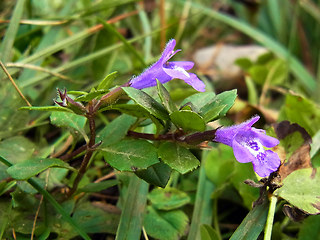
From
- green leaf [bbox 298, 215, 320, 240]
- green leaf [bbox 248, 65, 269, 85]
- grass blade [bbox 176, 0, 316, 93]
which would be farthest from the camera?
grass blade [bbox 176, 0, 316, 93]

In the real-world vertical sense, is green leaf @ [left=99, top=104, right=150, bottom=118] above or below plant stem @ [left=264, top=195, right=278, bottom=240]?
above

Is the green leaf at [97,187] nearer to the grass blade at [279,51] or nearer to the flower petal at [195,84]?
the flower petal at [195,84]

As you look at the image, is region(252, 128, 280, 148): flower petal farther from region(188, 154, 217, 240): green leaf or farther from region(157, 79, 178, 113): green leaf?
region(188, 154, 217, 240): green leaf

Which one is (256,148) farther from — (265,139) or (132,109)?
(132,109)

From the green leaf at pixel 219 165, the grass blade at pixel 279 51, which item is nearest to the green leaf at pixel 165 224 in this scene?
the green leaf at pixel 219 165

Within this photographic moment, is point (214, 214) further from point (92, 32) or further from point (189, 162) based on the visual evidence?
point (92, 32)

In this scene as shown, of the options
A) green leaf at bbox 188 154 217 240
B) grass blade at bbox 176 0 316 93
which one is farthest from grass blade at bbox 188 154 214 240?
grass blade at bbox 176 0 316 93
